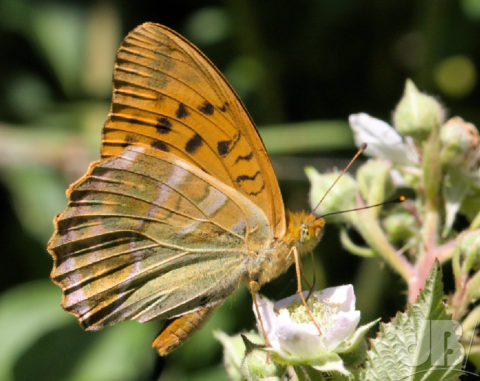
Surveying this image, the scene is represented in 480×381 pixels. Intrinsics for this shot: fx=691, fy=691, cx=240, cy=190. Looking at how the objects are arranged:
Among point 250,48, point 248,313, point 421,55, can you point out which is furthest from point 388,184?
point 250,48

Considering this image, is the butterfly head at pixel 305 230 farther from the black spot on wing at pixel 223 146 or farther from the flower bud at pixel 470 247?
the flower bud at pixel 470 247

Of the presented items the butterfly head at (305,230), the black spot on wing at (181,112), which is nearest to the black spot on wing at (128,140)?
the black spot on wing at (181,112)

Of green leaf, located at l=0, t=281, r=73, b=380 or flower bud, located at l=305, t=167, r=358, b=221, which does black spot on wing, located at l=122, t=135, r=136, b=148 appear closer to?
flower bud, located at l=305, t=167, r=358, b=221

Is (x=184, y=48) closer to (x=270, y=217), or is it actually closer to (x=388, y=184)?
(x=270, y=217)

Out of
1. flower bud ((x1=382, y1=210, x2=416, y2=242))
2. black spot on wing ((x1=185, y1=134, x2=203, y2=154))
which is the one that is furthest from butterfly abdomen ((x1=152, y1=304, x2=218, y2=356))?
flower bud ((x1=382, y1=210, x2=416, y2=242))

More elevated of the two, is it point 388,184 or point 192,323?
point 388,184

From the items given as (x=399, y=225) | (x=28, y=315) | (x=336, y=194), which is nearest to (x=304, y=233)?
(x=336, y=194)

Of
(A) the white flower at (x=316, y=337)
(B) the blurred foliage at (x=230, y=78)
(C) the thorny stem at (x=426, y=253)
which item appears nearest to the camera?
(A) the white flower at (x=316, y=337)
